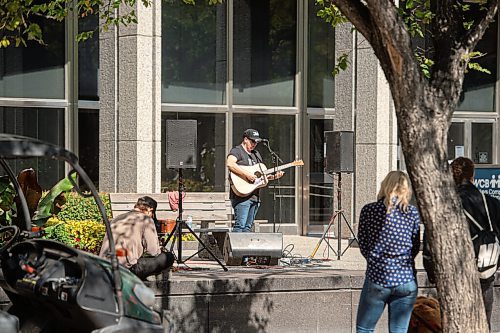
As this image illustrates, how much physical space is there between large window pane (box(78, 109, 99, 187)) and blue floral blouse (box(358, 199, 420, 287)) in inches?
510

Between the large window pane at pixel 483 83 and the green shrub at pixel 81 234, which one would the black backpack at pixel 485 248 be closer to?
the green shrub at pixel 81 234

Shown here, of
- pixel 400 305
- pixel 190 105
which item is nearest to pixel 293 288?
pixel 400 305

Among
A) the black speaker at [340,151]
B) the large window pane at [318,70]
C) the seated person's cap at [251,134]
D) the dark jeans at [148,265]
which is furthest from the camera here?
the large window pane at [318,70]

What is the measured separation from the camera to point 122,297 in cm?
729

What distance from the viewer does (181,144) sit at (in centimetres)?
1458

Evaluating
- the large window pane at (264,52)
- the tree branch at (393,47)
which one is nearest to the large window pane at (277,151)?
the large window pane at (264,52)

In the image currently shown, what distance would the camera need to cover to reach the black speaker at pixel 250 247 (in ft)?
47.1

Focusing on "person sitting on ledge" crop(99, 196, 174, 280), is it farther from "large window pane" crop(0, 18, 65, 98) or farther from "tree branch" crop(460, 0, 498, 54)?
"large window pane" crop(0, 18, 65, 98)

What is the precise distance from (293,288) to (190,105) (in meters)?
10.6

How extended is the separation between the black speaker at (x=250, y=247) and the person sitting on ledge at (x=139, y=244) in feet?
12.4

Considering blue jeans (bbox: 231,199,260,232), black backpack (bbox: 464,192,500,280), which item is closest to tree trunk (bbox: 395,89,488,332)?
black backpack (bbox: 464,192,500,280)

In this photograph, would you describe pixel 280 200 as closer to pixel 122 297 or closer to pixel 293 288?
pixel 293 288

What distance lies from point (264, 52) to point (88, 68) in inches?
155

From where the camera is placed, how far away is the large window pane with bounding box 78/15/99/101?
21.2 metres
